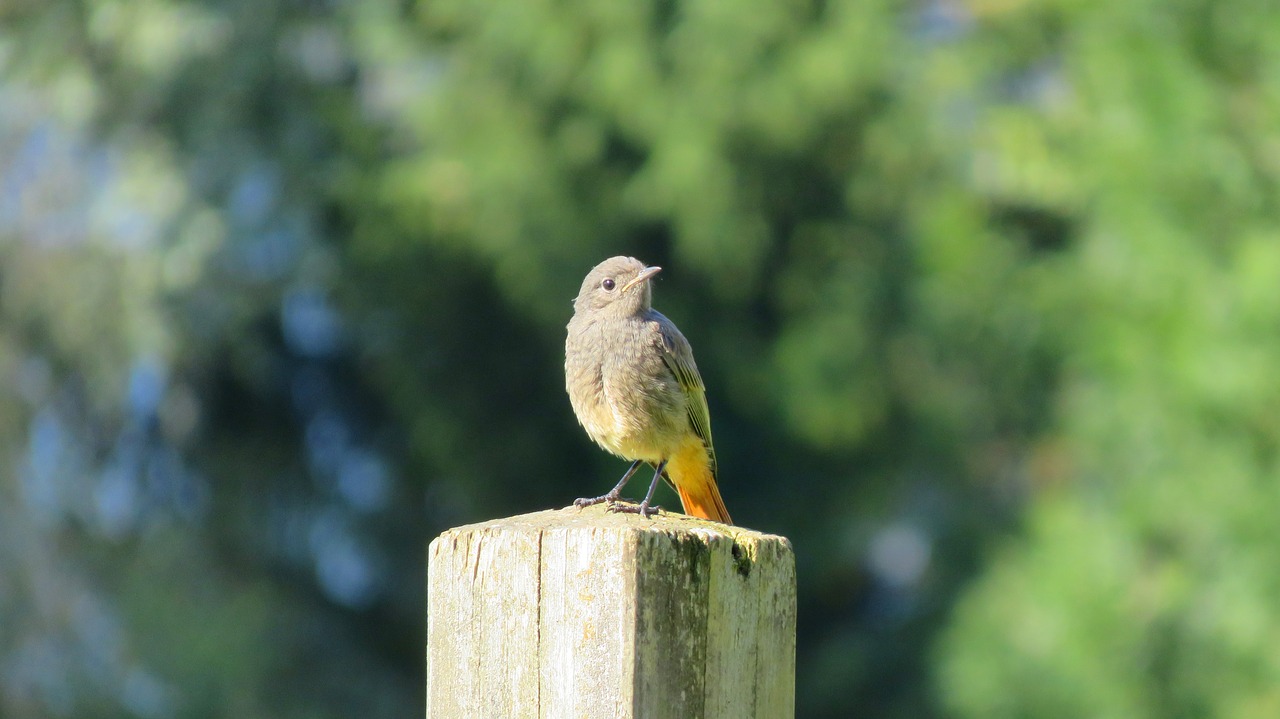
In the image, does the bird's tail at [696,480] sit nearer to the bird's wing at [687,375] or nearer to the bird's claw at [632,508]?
the bird's wing at [687,375]

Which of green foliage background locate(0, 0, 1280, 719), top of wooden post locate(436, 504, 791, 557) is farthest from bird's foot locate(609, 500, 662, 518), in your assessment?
green foliage background locate(0, 0, 1280, 719)

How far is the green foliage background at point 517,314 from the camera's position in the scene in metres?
9.94

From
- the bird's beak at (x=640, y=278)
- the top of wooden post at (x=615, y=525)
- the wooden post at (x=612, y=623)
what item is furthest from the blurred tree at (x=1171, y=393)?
the wooden post at (x=612, y=623)

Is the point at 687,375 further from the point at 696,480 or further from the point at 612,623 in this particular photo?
the point at 612,623

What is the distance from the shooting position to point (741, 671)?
237 centimetres

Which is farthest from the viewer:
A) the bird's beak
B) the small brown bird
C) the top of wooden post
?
the bird's beak

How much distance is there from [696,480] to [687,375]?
13.9 inches

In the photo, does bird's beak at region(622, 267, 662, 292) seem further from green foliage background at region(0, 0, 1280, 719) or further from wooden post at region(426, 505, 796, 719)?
green foliage background at region(0, 0, 1280, 719)

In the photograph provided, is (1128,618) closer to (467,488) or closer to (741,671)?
(467,488)

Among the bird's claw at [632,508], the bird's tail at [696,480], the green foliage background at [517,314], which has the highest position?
the green foliage background at [517,314]

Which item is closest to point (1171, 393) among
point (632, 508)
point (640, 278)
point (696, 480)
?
point (696, 480)

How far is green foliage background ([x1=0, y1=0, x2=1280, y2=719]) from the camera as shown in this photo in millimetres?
9938

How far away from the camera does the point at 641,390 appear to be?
4469 mm

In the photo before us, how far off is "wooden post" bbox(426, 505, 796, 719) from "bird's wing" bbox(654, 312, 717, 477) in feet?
6.79
